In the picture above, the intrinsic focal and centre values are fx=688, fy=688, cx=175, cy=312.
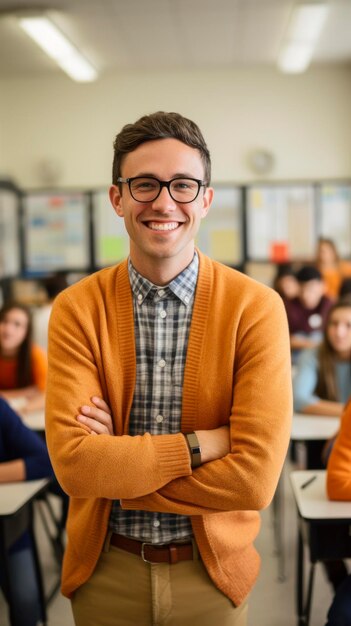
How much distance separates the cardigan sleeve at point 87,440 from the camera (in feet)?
4.40

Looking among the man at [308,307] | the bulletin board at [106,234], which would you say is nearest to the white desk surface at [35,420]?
the man at [308,307]

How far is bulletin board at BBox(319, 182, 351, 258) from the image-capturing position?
7.55 meters

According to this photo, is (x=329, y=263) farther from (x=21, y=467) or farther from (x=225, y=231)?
(x=21, y=467)

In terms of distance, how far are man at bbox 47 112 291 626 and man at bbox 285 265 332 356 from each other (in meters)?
4.15

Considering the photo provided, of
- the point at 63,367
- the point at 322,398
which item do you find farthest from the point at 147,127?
the point at 322,398

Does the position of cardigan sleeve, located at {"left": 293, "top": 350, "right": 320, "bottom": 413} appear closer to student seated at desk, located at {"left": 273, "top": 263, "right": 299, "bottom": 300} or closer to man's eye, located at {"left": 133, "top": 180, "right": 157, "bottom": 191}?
student seated at desk, located at {"left": 273, "top": 263, "right": 299, "bottom": 300}

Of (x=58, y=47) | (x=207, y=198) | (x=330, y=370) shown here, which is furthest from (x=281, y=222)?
(x=207, y=198)

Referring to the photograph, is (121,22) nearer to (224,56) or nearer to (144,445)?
(224,56)

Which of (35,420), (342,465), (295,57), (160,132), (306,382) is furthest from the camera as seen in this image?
(295,57)

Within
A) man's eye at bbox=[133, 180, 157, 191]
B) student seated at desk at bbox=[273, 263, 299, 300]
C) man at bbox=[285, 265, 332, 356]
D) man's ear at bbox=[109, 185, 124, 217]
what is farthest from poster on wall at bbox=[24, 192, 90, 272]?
man's eye at bbox=[133, 180, 157, 191]

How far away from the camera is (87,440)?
1.38m

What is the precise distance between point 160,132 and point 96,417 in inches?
23.0

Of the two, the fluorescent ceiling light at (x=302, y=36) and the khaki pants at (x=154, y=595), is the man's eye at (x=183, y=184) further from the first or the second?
the fluorescent ceiling light at (x=302, y=36)

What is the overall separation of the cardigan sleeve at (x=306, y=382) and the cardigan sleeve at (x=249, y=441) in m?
2.16
